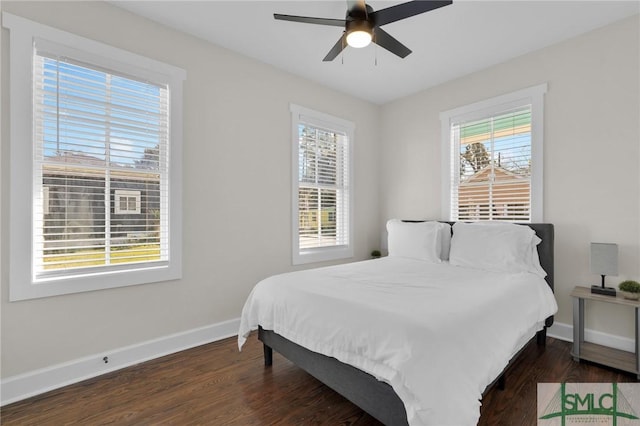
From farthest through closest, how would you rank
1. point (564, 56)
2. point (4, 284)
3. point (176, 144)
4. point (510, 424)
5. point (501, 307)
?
point (564, 56) → point (176, 144) → point (4, 284) → point (501, 307) → point (510, 424)

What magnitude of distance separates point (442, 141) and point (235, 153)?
266 cm

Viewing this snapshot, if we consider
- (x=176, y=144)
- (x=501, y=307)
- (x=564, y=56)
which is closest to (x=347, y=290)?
(x=501, y=307)

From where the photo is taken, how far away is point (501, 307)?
1913 millimetres

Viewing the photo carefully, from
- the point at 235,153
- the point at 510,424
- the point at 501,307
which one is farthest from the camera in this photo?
the point at 235,153

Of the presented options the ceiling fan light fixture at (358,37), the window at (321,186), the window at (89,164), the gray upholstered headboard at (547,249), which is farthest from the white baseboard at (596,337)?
the window at (89,164)

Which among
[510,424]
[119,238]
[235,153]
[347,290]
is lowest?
[510,424]

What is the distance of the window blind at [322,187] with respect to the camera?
153 inches

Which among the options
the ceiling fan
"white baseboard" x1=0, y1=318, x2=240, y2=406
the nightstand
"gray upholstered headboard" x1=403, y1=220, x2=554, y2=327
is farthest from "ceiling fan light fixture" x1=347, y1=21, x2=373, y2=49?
"white baseboard" x1=0, y1=318, x2=240, y2=406

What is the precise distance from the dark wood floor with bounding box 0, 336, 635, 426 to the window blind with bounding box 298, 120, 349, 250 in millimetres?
1776

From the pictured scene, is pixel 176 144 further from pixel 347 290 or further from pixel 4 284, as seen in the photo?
pixel 347 290

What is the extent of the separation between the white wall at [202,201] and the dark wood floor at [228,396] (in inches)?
12.9

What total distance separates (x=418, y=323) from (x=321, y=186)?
2.78 m

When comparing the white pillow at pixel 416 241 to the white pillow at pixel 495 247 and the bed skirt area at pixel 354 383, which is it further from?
the bed skirt area at pixel 354 383

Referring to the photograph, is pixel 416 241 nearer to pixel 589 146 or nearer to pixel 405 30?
pixel 589 146
